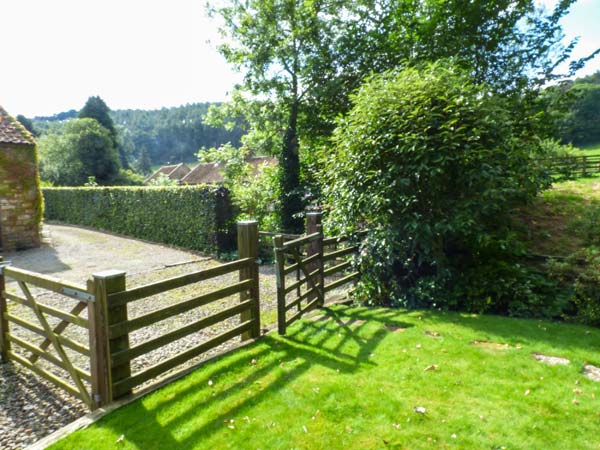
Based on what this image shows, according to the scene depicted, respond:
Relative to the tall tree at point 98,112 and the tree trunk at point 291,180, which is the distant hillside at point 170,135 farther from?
the tree trunk at point 291,180

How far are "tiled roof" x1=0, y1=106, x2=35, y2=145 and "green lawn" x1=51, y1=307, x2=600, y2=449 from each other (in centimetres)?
1384

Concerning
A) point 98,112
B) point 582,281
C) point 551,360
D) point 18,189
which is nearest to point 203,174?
point 98,112

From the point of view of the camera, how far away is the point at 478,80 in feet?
36.8

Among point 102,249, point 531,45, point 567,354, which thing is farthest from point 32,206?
point 531,45

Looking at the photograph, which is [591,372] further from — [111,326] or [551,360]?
[111,326]

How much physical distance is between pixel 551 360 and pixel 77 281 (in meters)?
9.70

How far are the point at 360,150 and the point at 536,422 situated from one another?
15.6 ft

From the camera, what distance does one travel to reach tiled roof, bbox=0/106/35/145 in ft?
44.3

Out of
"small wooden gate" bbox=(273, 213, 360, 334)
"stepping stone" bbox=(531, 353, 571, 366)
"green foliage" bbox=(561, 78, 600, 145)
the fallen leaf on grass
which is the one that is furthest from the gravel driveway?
"green foliage" bbox=(561, 78, 600, 145)

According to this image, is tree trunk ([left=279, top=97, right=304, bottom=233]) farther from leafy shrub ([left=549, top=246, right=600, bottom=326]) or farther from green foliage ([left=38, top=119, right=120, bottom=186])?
green foliage ([left=38, top=119, right=120, bottom=186])

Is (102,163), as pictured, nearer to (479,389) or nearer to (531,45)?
(531,45)

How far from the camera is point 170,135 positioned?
84.8 m

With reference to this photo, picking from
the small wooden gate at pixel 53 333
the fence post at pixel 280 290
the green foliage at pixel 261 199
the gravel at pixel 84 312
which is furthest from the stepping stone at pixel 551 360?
the green foliage at pixel 261 199

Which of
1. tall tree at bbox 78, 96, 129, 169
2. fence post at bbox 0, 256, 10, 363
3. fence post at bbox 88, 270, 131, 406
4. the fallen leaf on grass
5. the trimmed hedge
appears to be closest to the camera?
the fallen leaf on grass
